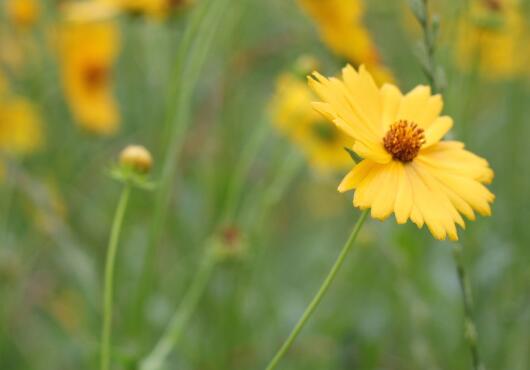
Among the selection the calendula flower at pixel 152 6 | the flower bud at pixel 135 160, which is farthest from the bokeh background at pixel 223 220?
the flower bud at pixel 135 160

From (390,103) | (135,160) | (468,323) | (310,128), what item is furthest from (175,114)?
(310,128)

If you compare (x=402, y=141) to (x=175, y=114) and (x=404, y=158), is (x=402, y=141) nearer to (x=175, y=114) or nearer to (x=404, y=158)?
(x=404, y=158)

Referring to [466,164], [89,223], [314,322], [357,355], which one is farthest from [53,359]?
[466,164]

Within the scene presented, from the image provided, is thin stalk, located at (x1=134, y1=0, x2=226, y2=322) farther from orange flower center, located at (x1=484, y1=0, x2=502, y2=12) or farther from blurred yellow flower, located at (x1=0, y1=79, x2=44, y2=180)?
blurred yellow flower, located at (x1=0, y1=79, x2=44, y2=180)

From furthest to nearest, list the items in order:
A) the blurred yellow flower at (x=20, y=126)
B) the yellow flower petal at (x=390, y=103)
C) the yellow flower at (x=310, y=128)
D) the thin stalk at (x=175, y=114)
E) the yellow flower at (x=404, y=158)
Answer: the blurred yellow flower at (x=20, y=126) → the yellow flower at (x=310, y=128) → the thin stalk at (x=175, y=114) → the yellow flower petal at (x=390, y=103) → the yellow flower at (x=404, y=158)

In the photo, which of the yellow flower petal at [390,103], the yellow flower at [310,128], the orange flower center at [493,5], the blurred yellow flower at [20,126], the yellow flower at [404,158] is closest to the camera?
the yellow flower at [404,158]

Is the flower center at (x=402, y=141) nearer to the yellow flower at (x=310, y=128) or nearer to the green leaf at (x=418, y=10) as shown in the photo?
the green leaf at (x=418, y=10)
